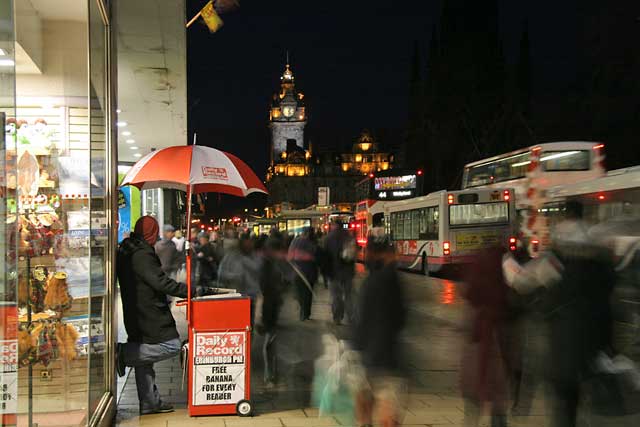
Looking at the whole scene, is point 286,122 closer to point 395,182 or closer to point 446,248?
point 395,182

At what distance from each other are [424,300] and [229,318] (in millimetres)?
11023

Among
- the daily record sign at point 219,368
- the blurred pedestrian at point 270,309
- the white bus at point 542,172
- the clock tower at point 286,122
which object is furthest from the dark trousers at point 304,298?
the clock tower at point 286,122

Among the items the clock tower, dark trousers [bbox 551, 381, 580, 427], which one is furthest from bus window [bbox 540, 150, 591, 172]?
the clock tower

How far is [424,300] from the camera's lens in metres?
17.4

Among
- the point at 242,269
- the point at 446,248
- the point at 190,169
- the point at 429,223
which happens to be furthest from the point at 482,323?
the point at 429,223

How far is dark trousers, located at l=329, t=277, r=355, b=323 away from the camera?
13.7 meters

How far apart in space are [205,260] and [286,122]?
158648mm

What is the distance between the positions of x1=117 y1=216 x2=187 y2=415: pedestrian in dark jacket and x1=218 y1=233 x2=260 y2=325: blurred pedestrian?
2.29 metres

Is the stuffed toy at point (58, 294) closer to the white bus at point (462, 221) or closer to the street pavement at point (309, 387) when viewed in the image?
the street pavement at point (309, 387)

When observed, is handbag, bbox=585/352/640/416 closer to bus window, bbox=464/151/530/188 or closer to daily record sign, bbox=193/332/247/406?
daily record sign, bbox=193/332/247/406

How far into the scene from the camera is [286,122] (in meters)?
172

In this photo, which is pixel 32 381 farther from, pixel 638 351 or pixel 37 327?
pixel 638 351

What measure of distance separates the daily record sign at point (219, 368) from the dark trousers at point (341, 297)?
6.37m

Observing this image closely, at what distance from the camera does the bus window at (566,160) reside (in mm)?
21312
